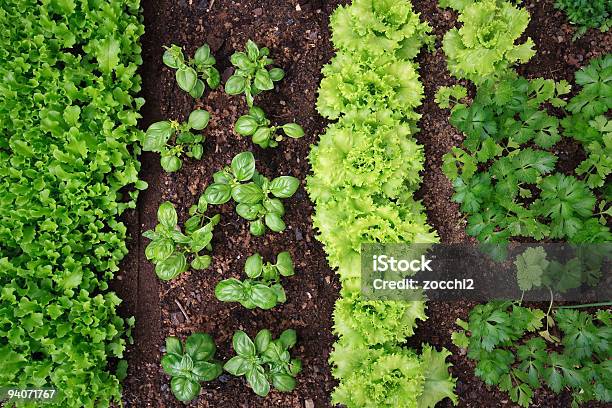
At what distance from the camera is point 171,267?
131 inches

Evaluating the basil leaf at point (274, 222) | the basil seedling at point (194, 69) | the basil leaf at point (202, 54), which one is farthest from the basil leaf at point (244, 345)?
the basil leaf at point (202, 54)

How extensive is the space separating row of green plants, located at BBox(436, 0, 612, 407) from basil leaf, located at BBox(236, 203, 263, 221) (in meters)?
1.21

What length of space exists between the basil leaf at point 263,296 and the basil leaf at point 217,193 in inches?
22.6

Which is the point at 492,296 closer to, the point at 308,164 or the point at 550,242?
the point at 550,242

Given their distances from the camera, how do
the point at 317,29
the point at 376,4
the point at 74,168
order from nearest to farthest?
the point at 376,4 < the point at 74,168 < the point at 317,29

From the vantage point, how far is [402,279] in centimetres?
323

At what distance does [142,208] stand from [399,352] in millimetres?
1938

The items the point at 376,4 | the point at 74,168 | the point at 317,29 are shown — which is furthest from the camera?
the point at 317,29

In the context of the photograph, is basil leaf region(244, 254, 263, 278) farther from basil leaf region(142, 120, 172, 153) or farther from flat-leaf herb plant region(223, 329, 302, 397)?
basil leaf region(142, 120, 172, 153)

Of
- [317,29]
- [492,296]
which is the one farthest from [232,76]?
[492,296]

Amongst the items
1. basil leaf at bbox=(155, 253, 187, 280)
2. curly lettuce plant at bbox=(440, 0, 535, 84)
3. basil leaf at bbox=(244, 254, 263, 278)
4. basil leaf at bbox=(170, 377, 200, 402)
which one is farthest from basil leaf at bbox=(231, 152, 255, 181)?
curly lettuce plant at bbox=(440, 0, 535, 84)

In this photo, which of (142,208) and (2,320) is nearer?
(2,320)

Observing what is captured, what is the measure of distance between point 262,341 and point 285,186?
3.14ft

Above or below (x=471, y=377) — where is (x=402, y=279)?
above
